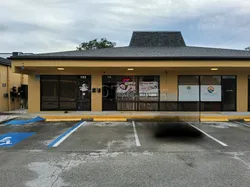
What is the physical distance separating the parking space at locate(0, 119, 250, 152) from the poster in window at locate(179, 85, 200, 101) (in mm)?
4947

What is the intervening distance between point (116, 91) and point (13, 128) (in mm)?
6725

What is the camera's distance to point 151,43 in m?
19.7

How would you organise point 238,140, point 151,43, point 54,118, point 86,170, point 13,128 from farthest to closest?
point 151,43, point 54,118, point 13,128, point 238,140, point 86,170

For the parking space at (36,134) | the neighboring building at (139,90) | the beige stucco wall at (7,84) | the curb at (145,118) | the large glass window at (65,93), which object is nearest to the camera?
the parking space at (36,134)

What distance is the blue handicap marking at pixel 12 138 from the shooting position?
23.5 ft

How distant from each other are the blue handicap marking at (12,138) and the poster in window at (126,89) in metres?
6.97

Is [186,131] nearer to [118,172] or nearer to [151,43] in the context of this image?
[118,172]

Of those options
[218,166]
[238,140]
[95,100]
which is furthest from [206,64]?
[218,166]

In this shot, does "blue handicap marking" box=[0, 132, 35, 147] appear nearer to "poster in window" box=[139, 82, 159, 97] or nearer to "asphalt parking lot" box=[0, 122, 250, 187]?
"asphalt parking lot" box=[0, 122, 250, 187]

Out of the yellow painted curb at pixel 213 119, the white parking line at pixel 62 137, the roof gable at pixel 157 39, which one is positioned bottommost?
the white parking line at pixel 62 137

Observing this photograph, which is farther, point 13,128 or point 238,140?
point 13,128

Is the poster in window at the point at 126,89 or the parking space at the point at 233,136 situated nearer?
the parking space at the point at 233,136

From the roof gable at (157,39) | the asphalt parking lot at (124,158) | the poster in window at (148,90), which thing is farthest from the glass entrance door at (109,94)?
the roof gable at (157,39)

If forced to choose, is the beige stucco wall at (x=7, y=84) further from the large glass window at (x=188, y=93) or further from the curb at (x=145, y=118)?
the large glass window at (x=188, y=93)
